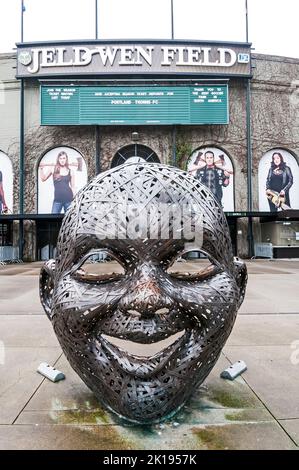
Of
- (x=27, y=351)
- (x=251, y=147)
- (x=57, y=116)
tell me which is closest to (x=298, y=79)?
(x=251, y=147)

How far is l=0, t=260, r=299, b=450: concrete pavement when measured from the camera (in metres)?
2.28

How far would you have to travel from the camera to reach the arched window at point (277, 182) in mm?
25812

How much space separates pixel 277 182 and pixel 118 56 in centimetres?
1389

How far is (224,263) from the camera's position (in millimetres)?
2467

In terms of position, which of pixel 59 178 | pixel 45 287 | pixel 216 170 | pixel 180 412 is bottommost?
pixel 180 412

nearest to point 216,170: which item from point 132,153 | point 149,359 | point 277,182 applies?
point 277,182

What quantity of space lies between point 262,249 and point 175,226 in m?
23.9

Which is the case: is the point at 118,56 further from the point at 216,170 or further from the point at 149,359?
the point at 149,359

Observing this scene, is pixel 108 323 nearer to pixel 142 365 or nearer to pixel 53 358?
pixel 142 365

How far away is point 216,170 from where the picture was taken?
25578mm

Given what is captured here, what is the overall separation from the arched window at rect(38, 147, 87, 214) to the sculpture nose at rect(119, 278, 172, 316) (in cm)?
2357

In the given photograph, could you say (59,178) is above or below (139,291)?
above

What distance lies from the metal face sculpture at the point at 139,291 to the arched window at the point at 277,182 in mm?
24557

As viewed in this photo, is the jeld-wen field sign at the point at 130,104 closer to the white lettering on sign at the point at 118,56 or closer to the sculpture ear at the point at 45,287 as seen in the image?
the white lettering on sign at the point at 118,56
